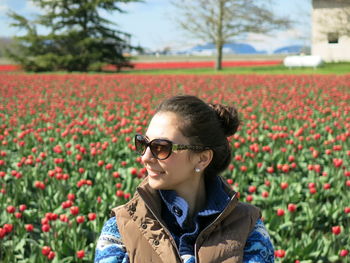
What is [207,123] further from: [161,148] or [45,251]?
[45,251]

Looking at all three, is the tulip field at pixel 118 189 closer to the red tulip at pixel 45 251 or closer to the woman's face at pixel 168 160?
the red tulip at pixel 45 251

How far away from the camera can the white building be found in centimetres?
3155

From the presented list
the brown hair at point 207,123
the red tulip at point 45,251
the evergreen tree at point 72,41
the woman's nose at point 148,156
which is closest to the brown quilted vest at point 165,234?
the woman's nose at point 148,156

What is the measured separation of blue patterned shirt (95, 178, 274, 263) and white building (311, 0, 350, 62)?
3120 cm

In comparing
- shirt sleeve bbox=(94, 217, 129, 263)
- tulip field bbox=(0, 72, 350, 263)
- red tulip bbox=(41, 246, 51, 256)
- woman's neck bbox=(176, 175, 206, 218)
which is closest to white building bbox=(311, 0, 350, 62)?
tulip field bbox=(0, 72, 350, 263)

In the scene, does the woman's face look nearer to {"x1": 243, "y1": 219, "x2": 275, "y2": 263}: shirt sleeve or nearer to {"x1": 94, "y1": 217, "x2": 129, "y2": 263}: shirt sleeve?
{"x1": 94, "y1": 217, "x2": 129, "y2": 263}: shirt sleeve

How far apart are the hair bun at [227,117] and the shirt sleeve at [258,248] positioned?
41 centimetres

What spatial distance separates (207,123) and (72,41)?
33354 mm

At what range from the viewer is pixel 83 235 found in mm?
3553

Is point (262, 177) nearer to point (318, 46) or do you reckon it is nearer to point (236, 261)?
point (236, 261)

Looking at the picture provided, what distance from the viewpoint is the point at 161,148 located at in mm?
1850

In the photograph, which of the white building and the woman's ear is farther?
the white building

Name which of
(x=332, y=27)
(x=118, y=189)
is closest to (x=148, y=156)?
(x=118, y=189)

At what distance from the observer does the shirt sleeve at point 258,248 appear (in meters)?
1.85
